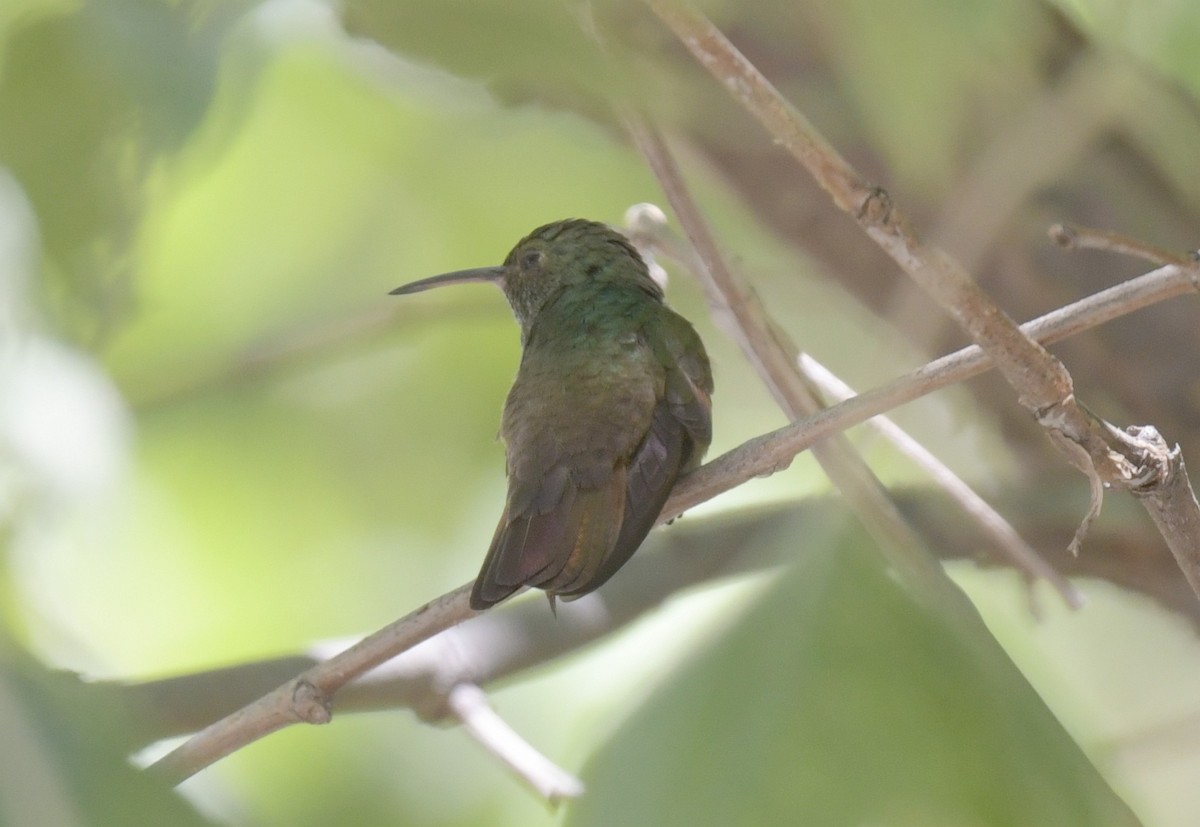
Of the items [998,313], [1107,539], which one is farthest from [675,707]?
[1107,539]

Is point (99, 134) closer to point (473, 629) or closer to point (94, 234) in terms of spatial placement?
point (94, 234)

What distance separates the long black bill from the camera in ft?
5.70

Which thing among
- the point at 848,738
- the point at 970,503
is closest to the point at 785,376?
the point at 970,503

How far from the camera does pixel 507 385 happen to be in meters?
2.19

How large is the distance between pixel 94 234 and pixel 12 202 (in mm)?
40

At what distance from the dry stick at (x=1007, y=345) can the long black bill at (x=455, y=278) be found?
87 centimetres

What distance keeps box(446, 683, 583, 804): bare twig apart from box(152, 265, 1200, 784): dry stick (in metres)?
0.22

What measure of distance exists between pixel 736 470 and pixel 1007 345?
33 cm

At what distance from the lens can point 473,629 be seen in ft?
5.19

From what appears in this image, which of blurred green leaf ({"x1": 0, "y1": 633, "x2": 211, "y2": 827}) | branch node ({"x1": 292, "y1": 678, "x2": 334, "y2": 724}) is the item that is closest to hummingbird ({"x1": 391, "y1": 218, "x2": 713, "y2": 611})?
branch node ({"x1": 292, "y1": 678, "x2": 334, "y2": 724})

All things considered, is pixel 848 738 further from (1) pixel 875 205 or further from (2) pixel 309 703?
(2) pixel 309 703

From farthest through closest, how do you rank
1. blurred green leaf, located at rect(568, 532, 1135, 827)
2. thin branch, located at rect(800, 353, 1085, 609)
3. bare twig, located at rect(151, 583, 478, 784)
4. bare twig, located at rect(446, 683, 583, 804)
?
thin branch, located at rect(800, 353, 1085, 609) → bare twig, located at rect(446, 683, 583, 804) → bare twig, located at rect(151, 583, 478, 784) → blurred green leaf, located at rect(568, 532, 1135, 827)

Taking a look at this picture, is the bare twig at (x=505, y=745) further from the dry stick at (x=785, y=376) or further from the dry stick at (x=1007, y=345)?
the dry stick at (x=1007, y=345)

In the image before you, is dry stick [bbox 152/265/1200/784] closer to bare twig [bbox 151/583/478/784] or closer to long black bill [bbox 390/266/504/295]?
bare twig [bbox 151/583/478/784]
